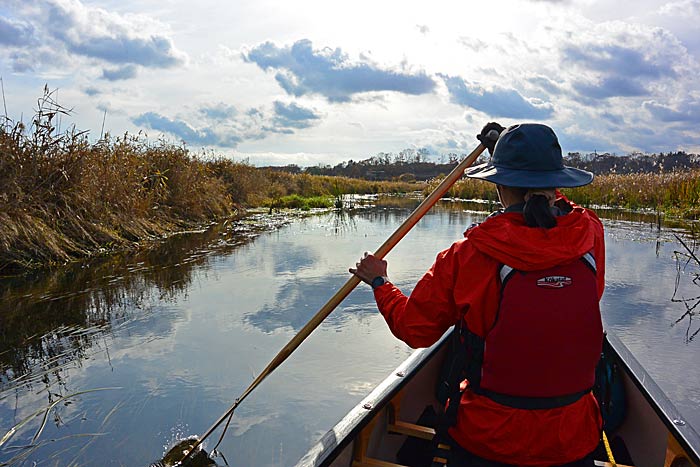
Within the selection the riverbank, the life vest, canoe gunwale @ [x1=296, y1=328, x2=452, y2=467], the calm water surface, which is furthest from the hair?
the riverbank

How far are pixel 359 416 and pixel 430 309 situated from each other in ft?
2.66

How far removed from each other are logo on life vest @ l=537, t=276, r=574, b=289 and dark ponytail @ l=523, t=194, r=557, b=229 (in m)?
0.16

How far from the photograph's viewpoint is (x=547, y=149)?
187 centimetres

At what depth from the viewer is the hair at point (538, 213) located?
5.55 feet

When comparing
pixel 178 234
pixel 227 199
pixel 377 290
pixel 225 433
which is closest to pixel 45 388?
pixel 225 433

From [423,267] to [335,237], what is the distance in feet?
12.0

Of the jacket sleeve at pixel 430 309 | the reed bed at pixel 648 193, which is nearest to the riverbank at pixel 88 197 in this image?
the jacket sleeve at pixel 430 309

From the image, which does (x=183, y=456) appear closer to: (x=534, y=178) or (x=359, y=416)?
(x=359, y=416)

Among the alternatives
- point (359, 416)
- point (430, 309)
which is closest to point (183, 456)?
point (359, 416)

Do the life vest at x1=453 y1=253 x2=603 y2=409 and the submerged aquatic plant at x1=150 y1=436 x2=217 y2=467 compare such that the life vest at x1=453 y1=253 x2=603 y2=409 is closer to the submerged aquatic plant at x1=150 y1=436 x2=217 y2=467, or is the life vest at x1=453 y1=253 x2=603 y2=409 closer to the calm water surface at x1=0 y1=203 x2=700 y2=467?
the calm water surface at x1=0 y1=203 x2=700 y2=467

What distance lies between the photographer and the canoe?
90.7 inches

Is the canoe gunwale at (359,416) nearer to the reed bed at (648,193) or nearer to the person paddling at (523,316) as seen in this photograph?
the person paddling at (523,316)

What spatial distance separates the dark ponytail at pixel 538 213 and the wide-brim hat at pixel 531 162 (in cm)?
8

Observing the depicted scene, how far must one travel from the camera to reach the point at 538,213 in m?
1.69
